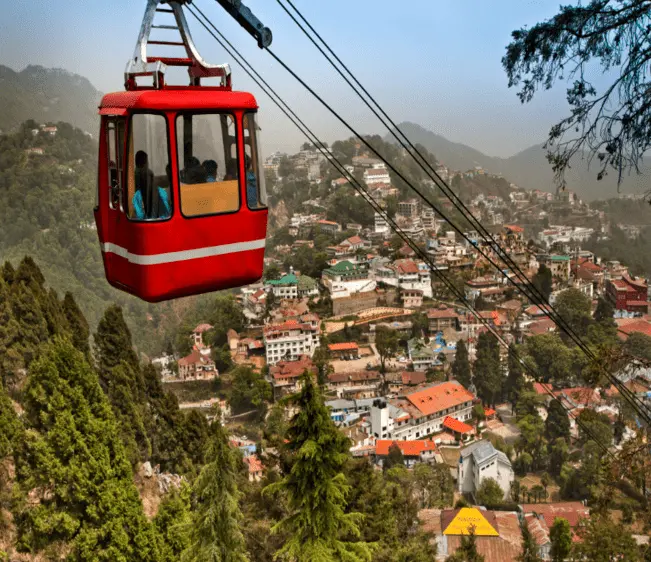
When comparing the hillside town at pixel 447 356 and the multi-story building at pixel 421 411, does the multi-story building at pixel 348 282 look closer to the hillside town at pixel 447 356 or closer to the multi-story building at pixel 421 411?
the hillside town at pixel 447 356

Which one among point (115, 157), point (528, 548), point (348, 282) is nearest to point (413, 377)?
point (348, 282)

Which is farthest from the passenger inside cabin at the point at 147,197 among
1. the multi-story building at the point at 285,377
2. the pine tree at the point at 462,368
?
the pine tree at the point at 462,368

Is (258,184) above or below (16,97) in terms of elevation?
below

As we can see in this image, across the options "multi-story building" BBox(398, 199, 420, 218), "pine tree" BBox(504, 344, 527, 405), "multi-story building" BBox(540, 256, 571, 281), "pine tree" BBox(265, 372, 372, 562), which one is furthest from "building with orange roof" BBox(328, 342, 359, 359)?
"pine tree" BBox(265, 372, 372, 562)

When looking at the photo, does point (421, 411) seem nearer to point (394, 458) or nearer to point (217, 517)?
point (394, 458)

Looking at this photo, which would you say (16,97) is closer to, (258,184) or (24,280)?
(24,280)

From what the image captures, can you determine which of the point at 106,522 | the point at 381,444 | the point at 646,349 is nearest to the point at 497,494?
the point at 381,444
